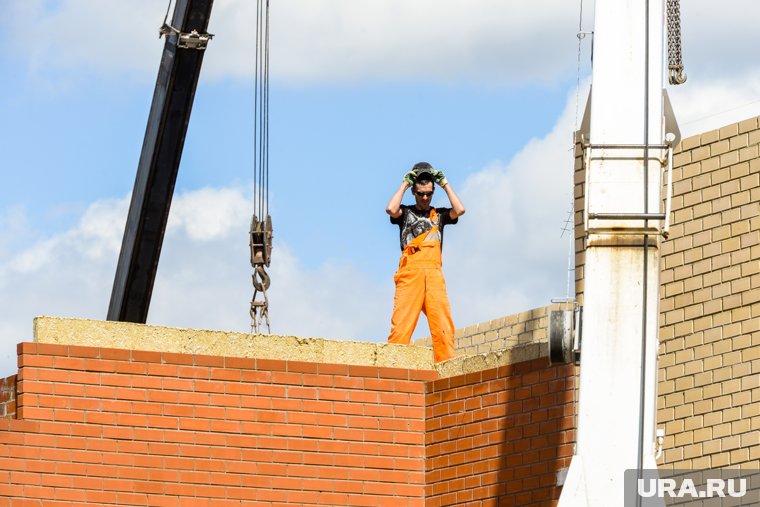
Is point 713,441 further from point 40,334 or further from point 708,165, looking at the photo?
point 40,334

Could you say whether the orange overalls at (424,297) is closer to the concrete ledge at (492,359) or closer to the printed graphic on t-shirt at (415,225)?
the printed graphic on t-shirt at (415,225)

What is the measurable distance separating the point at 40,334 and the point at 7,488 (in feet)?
3.98

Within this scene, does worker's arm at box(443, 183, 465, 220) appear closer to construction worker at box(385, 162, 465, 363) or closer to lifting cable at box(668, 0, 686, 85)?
construction worker at box(385, 162, 465, 363)

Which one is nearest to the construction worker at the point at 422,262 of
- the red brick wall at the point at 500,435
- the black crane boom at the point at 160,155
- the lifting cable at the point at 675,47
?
the red brick wall at the point at 500,435

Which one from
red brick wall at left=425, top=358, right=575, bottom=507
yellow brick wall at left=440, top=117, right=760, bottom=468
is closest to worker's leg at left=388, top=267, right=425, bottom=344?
red brick wall at left=425, top=358, right=575, bottom=507

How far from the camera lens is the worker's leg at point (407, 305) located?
600 inches

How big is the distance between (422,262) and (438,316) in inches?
18.9

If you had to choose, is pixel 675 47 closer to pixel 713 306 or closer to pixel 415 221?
pixel 415 221

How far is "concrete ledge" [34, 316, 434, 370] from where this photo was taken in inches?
546

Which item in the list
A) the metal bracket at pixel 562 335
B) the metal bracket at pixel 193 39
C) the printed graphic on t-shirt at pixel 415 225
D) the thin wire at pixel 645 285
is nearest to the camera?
the thin wire at pixel 645 285

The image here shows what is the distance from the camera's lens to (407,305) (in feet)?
50.0

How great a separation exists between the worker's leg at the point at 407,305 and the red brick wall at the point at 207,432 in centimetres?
57

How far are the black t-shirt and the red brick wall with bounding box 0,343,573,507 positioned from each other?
132 centimetres

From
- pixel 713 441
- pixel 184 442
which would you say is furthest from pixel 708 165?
pixel 184 442
